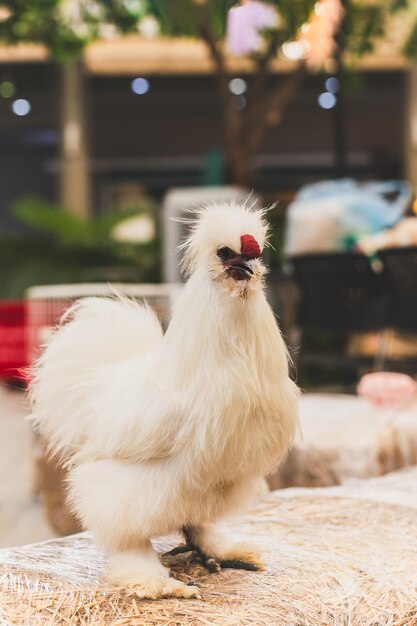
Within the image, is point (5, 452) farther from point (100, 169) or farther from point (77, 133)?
point (100, 169)

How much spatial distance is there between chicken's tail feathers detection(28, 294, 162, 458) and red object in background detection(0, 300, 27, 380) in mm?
3605

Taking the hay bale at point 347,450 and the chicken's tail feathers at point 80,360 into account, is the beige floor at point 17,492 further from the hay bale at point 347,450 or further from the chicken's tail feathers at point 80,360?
the chicken's tail feathers at point 80,360

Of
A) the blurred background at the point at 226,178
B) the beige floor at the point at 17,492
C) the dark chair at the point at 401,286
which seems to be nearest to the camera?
the blurred background at the point at 226,178

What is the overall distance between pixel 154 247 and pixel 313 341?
75.3 inches

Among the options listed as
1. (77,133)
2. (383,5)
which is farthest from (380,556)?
(77,133)

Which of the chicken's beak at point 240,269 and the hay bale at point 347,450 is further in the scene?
the hay bale at point 347,450

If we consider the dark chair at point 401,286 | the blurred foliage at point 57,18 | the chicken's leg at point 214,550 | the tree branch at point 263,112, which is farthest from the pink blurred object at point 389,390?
the tree branch at point 263,112

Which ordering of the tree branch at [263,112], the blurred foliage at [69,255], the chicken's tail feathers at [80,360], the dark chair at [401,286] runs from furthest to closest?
1. the blurred foliage at [69,255]
2. the tree branch at [263,112]
3. the dark chair at [401,286]
4. the chicken's tail feathers at [80,360]

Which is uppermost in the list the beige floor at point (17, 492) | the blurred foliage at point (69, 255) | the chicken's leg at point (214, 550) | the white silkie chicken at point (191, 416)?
the blurred foliage at point (69, 255)

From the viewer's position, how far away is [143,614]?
1.31 m

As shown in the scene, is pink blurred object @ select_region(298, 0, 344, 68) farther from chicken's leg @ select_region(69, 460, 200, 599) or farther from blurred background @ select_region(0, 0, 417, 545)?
chicken's leg @ select_region(69, 460, 200, 599)

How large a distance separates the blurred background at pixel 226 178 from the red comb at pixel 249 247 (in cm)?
28

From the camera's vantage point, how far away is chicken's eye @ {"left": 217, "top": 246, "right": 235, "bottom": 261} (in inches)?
50.7

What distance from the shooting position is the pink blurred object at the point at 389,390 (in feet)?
11.0
